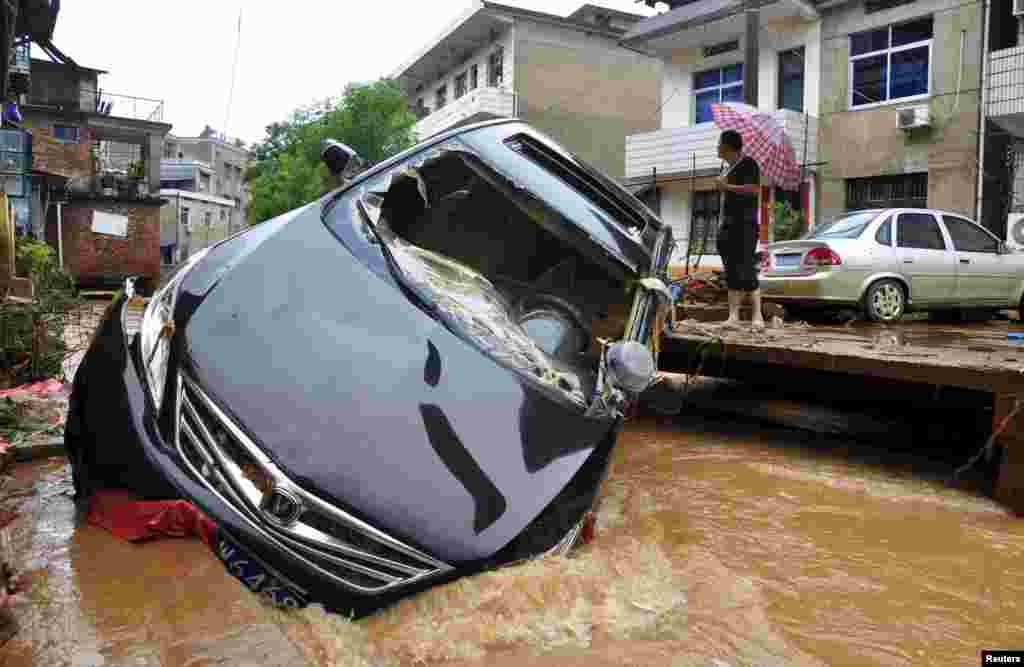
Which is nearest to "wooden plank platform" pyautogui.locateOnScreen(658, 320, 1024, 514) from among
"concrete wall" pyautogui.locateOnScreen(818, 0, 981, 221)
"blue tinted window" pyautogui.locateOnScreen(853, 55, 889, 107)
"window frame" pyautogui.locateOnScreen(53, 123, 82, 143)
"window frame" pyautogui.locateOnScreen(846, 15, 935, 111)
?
"concrete wall" pyautogui.locateOnScreen(818, 0, 981, 221)

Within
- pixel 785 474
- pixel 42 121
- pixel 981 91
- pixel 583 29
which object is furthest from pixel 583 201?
pixel 42 121

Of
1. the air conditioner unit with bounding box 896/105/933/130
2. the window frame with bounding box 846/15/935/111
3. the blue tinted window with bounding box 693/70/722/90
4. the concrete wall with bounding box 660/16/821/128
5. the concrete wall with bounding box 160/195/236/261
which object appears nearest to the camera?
the air conditioner unit with bounding box 896/105/933/130

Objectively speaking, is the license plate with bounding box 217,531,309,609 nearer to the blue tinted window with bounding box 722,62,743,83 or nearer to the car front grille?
the car front grille

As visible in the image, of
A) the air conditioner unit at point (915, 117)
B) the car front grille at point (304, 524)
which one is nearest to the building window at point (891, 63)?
the air conditioner unit at point (915, 117)

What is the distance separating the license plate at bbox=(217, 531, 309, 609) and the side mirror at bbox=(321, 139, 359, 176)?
2131 mm

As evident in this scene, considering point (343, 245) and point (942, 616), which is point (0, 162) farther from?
point (942, 616)

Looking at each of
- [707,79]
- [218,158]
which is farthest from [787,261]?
[218,158]

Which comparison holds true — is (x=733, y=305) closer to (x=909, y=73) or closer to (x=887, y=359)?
(x=887, y=359)

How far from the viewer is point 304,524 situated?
194 centimetres

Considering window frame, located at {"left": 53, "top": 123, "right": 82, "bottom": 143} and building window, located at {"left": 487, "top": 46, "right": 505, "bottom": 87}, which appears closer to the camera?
building window, located at {"left": 487, "top": 46, "right": 505, "bottom": 87}

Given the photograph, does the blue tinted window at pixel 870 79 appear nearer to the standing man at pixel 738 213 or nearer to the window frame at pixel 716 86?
the window frame at pixel 716 86

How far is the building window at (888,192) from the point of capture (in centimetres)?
1339

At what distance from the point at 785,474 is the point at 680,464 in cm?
64

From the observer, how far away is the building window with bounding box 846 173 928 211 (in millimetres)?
13391
